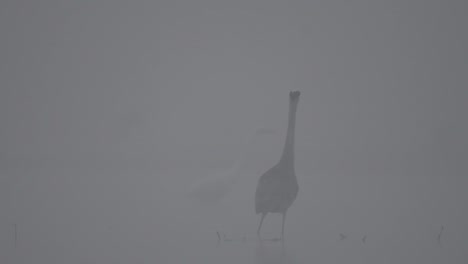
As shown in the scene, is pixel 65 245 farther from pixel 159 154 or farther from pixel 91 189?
pixel 159 154

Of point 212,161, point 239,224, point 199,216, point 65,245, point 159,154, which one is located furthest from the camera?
point 159,154

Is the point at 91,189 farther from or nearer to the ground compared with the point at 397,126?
nearer to the ground

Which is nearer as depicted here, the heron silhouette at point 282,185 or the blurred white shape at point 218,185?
the heron silhouette at point 282,185

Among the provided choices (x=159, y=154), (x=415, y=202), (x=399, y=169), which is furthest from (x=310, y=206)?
(x=159, y=154)

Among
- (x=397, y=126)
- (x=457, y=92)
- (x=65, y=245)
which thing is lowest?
(x=65, y=245)

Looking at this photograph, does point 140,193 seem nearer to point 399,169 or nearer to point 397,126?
point 399,169

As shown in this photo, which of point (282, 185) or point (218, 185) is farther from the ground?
point (282, 185)

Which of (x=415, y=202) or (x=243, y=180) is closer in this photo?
(x=415, y=202)

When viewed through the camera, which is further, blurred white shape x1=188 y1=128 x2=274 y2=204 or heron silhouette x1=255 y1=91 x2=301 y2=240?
blurred white shape x1=188 y1=128 x2=274 y2=204

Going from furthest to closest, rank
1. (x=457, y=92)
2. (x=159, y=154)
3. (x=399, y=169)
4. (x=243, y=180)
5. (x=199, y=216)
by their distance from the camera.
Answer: (x=457, y=92), (x=159, y=154), (x=399, y=169), (x=243, y=180), (x=199, y=216)

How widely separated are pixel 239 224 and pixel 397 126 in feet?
56.3

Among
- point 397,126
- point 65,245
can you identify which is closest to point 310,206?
point 65,245

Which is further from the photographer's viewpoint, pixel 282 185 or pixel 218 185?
pixel 218 185

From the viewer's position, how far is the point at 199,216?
628cm
